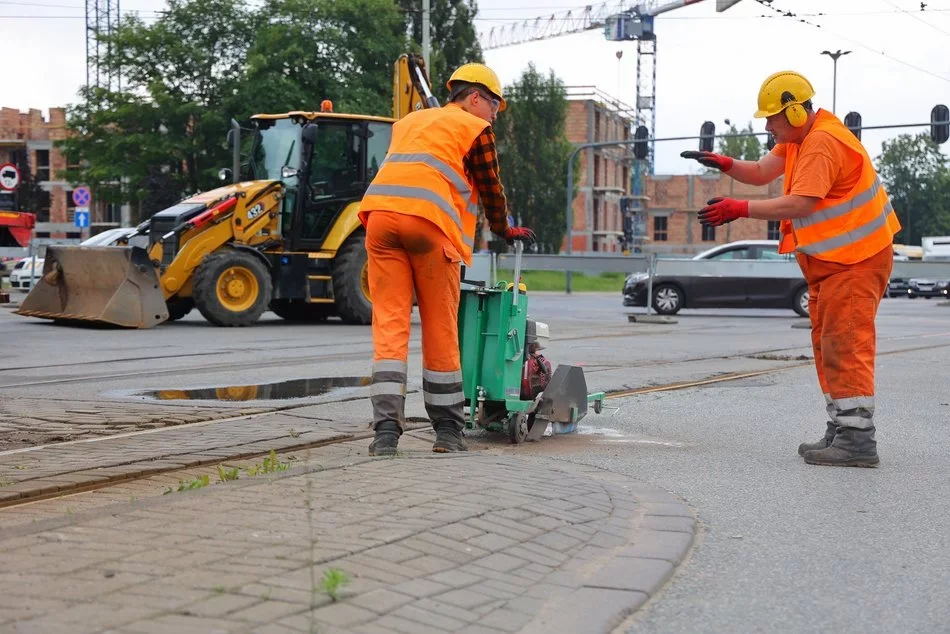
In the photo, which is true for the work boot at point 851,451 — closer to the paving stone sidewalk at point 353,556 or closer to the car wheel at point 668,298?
the paving stone sidewalk at point 353,556

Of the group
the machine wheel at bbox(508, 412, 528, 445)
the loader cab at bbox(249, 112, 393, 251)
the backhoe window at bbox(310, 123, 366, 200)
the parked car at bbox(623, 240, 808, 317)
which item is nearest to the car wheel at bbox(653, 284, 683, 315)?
Answer: the parked car at bbox(623, 240, 808, 317)

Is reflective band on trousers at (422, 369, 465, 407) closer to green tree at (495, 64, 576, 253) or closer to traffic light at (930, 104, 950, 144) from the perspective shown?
traffic light at (930, 104, 950, 144)

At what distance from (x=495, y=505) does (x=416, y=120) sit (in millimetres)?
2312

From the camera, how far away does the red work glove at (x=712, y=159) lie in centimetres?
713

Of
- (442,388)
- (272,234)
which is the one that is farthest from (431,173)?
(272,234)

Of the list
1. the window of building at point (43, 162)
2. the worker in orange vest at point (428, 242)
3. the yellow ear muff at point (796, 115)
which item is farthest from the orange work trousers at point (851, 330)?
the window of building at point (43, 162)

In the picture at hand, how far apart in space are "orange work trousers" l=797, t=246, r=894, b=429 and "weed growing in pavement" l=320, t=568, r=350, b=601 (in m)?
3.59

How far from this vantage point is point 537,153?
212ft

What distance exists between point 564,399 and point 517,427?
343 millimetres

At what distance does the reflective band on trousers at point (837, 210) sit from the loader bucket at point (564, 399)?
4.78 ft

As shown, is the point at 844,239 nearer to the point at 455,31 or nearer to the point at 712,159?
the point at 712,159

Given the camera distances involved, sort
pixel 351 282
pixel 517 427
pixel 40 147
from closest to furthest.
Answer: pixel 517 427
pixel 351 282
pixel 40 147

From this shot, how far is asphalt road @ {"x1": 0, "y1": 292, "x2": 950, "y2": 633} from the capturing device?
4.06m

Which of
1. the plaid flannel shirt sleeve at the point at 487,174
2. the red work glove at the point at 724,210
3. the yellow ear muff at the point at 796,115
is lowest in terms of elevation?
the red work glove at the point at 724,210
